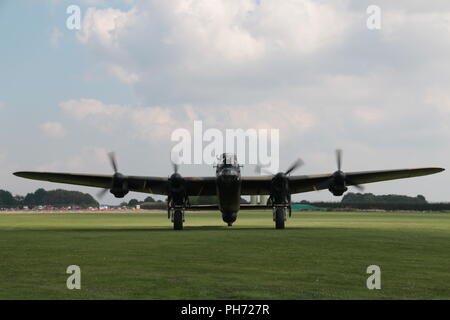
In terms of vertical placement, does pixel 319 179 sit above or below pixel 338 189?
above

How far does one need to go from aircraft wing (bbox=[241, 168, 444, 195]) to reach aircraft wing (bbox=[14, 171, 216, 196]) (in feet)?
8.49

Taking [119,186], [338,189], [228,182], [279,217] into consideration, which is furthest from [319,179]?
[119,186]

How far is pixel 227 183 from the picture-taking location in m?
34.2

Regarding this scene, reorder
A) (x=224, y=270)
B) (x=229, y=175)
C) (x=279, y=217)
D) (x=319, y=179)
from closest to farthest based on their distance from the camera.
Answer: (x=224, y=270) → (x=229, y=175) → (x=279, y=217) → (x=319, y=179)

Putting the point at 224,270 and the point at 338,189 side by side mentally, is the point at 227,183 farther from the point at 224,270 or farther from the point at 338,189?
the point at 224,270

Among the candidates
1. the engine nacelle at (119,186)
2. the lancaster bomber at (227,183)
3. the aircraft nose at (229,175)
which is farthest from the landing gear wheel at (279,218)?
the engine nacelle at (119,186)

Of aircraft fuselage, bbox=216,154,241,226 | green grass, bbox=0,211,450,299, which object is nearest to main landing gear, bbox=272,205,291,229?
aircraft fuselage, bbox=216,154,241,226

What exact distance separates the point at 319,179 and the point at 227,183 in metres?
7.78

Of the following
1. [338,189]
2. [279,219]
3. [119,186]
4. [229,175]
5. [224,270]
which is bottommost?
[224,270]

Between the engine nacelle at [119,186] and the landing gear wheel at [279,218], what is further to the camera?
the landing gear wheel at [279,218]

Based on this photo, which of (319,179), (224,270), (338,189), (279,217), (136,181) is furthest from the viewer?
(319,179)

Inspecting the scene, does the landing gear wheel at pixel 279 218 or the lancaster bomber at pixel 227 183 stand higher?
the lancaster bomber at pixel 227 183

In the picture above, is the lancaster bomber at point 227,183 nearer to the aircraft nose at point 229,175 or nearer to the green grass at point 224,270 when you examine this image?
the aircraft nose at point 229,175

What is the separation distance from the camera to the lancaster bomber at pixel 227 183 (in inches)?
1373
